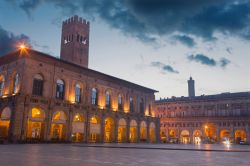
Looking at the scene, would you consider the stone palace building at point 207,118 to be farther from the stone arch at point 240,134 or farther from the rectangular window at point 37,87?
the rectangular window at point 37,87

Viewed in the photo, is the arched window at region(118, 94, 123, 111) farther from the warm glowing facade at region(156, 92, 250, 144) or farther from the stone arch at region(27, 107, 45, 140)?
the warm glowing facade at region(156, 92, 250, 144)

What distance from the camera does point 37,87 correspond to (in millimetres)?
37406

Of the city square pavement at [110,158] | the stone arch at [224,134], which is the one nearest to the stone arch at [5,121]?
the city square pavement at [110,158]

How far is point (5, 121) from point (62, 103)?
→ 822 centimetres

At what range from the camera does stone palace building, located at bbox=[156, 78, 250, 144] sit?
76.4 metres

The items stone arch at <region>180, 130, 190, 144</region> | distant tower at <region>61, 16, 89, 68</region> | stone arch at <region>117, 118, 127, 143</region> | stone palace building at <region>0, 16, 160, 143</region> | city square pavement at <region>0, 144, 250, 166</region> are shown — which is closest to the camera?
city square pavement at <region>0, 144, 250, 166</region>

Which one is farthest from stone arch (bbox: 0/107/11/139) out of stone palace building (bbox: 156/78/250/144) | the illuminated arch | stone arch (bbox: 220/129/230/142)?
stone arch (bbox: 220/129/230/142)

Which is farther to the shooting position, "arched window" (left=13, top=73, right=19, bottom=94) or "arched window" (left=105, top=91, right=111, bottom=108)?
"arched window" (left=105, top=91, right=111, bottom=108)

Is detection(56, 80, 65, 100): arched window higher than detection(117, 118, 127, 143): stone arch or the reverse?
higher

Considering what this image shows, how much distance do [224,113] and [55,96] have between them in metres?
58.0

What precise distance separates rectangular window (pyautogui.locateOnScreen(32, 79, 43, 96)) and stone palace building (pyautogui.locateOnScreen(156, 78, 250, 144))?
44.8 meters

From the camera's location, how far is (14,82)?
3688 centimetres

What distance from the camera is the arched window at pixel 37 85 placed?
37.0 meters

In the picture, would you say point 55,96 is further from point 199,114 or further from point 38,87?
point 199,114
